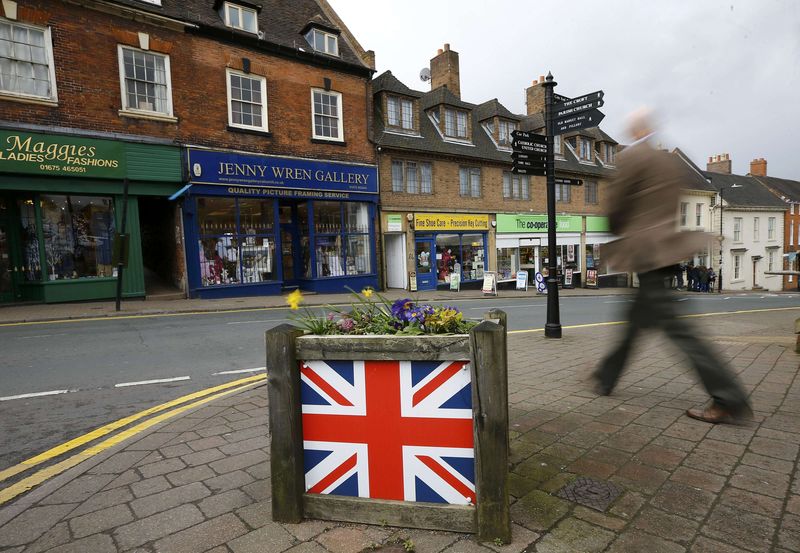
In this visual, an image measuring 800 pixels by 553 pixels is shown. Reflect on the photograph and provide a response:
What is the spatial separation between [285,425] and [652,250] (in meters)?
2.30

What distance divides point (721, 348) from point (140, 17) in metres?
17.1

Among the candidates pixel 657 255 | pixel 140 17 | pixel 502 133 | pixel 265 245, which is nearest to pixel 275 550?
pixel 657 255

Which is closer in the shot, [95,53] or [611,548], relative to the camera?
[611,548]

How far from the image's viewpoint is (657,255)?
2637 mm

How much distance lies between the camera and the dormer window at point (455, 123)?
23344 mm

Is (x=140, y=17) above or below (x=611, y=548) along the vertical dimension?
above

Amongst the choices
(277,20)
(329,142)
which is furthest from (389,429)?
(277,20)

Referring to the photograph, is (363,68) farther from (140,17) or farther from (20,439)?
(20,439)

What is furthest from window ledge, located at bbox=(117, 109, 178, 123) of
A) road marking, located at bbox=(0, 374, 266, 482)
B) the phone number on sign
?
road marking, located at bbox=(0, 374, 266, 482)

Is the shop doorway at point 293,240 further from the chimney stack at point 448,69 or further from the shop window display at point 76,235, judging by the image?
the chimney stack at point 448,69

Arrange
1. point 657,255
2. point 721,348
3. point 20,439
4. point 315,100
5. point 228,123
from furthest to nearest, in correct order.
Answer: point 315,100, point 228,123, point 721,348, point 20,439, point 657,255

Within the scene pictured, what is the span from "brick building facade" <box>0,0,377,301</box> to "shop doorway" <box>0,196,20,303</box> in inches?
2.2

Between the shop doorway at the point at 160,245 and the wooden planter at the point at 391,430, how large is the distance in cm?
1418

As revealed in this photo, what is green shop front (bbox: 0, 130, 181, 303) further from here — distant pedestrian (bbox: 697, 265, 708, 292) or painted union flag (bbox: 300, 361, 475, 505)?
distant pedestrian (bbox: 697, 265, 708, 292)
